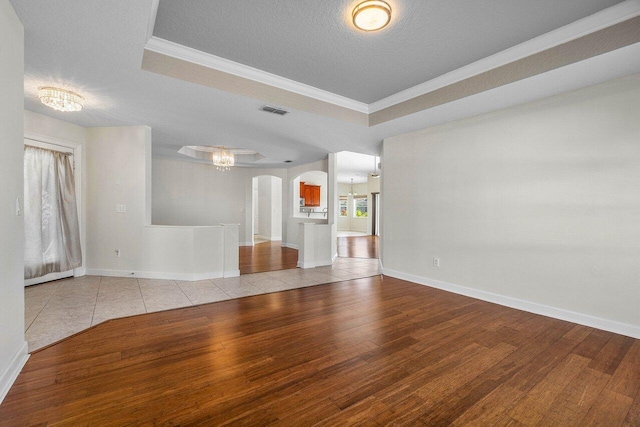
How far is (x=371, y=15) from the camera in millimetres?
2250

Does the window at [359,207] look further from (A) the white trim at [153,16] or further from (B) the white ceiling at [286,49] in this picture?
(A) the white trim at [153,16]

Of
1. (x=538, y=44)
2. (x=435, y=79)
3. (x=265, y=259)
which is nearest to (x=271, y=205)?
(x=265, y=259)

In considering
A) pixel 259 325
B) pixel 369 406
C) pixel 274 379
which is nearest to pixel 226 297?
pixel 259 325

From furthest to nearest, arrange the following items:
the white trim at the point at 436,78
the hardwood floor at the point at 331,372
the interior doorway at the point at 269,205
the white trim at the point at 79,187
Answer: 1. the interior doorway at the point at 269,205
2. the white trim at the point at 79,187
3. the white trim at the point at 436,78
4. the hardwood floor at the point at 331,372

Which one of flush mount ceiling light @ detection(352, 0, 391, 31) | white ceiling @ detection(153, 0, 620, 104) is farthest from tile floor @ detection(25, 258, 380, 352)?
flush mount ceiling light @ detection(352, 0, 391, 31)

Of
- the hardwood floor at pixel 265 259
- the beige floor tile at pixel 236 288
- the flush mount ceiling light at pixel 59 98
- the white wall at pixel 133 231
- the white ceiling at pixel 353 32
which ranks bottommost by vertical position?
the hardwood floor at pixel 265 259

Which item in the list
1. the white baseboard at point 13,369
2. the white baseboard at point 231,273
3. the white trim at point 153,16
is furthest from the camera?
the white baseboard at point 231,273

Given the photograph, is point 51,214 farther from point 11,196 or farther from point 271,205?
point 271,205

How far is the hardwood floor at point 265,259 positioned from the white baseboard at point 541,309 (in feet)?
9.07

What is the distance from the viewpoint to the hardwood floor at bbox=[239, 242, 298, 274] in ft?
18.7

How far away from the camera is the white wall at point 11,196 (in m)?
1.83

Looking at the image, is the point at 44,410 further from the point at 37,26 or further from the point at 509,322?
the point at 509,322

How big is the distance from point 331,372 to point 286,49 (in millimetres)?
2958

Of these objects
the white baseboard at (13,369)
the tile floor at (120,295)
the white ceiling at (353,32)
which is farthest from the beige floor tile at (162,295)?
the white ceiling at (353,32)
